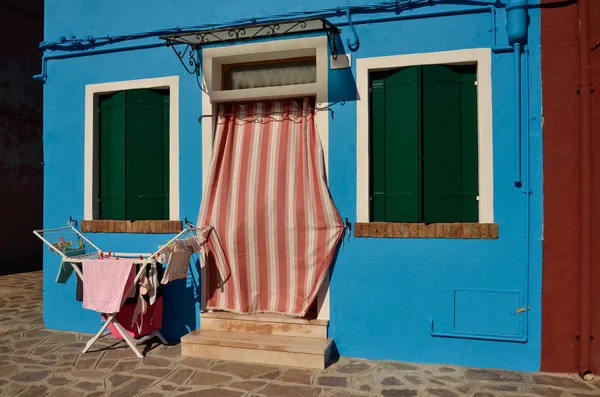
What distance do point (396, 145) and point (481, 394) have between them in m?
2.54

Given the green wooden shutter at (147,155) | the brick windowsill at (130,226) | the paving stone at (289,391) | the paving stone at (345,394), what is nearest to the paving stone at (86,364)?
the brick windowsill at (130,226)

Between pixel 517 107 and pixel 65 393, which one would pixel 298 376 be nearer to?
pixel 65 393

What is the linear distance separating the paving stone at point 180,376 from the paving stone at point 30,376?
126 centimetres

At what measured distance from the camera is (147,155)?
19.5 feet

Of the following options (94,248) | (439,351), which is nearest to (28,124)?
(94,248)

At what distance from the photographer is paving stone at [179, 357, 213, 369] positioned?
486 centimetres

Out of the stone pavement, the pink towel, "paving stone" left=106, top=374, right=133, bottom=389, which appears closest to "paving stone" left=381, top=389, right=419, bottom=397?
the stone pavement

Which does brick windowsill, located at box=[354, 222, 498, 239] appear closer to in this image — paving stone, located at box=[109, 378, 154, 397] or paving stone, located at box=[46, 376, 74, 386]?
paving stone, located at box=[109, 378, 154, 397]

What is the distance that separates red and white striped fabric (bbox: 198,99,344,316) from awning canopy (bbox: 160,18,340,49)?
2.53 ft

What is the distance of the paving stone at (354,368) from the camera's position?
15.5ft

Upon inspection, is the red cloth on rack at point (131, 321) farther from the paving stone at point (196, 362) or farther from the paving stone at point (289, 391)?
the paving stone at point (289, 391)

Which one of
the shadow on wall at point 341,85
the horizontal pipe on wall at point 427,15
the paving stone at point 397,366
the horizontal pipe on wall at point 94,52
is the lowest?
the paving stone at point 397,366

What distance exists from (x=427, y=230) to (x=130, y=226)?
358 cm

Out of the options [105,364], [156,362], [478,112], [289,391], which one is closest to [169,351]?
[156,362]
